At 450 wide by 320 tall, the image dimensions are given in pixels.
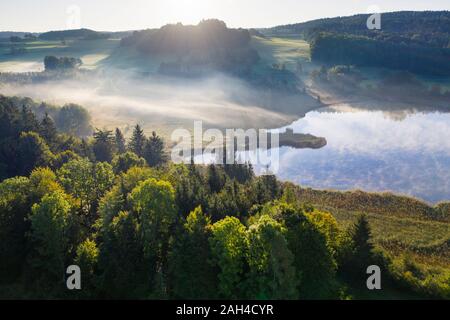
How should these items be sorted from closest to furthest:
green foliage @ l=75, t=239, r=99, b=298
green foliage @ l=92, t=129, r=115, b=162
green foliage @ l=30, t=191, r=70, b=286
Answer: green foliage @ l=75, t=239, r=99, b=298
green foliage @ l=30, t=191, r=70, b=286
green foliage @ l=92, t=129, r=115, b=162

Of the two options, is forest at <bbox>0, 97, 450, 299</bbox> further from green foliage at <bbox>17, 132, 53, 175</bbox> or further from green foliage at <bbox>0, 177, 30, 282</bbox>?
green foliage at <bbox>17, 132, 53, 175</bbox>

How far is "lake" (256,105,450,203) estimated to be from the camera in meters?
89.3

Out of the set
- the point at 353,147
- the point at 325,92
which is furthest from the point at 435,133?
the point at 325,92

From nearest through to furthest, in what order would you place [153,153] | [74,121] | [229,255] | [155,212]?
[229,255] → [155,212] → [153,153] → [74,121]

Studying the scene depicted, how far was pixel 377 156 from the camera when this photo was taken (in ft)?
353

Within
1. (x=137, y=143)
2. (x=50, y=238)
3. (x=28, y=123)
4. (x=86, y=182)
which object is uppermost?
(x=28, y=123)

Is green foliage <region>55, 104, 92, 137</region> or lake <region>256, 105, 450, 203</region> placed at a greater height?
green foliage <region>55, 104, 92, 137</region>

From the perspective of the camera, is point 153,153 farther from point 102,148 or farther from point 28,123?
point 28,123

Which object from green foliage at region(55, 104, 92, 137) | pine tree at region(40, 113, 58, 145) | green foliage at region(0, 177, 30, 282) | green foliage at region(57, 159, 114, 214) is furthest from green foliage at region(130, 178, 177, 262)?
green foliage at region(55, 104, 92, 137)

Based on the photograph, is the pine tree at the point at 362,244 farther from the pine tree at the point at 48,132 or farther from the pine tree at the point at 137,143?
the pine tree at the point at 48,132

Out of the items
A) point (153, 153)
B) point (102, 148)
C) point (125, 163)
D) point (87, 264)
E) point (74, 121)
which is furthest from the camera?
point (74, 121)

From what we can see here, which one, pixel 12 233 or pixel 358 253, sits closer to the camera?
pixel 12 233

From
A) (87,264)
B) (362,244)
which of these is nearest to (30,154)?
(87,264)

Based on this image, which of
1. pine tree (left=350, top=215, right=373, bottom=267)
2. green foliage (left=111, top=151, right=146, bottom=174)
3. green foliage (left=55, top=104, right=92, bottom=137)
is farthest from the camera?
green foliage (left=55, top=104, right=92, bottom=137)
